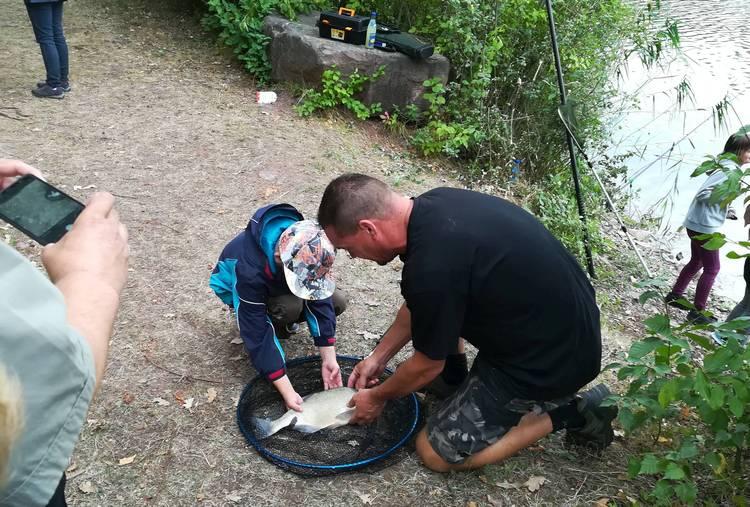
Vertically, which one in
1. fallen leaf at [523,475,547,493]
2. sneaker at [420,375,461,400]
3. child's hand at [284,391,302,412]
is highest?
child's hand at [284,391,302,412]

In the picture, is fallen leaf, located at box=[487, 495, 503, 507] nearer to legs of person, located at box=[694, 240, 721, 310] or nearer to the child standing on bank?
the child standing on bank

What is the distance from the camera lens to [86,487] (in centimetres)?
266

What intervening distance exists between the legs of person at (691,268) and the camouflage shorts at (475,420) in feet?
11.0

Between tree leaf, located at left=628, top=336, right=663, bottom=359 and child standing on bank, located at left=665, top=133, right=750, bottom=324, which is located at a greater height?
tree leaf, located at left=628, top=336, right=663, bottom=359

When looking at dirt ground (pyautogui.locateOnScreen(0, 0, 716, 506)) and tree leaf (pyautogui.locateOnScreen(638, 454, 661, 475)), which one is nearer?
tree leaf (pyautogui.locateOnScreen(638, 454, 661, 475))

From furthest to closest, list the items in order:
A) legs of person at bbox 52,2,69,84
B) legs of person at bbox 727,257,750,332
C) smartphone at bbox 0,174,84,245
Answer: legs of person at bbox 52,2,69,84 < legs of person at bbox 727,257,750,332 < smartphone at bbox 0,174,84,245

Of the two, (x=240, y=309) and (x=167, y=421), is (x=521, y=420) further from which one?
(x=167, y=421)

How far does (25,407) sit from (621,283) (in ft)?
Result: 19.3

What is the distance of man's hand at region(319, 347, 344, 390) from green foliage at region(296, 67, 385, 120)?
168 inches

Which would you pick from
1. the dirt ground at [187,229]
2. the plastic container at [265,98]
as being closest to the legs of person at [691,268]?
the dirt ground at [187,229]

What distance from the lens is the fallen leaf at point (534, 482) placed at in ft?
9.44

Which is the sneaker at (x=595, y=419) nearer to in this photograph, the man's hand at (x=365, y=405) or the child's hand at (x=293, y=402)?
the man's hand at (x=365, y=405)

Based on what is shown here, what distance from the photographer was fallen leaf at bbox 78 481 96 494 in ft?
8.69

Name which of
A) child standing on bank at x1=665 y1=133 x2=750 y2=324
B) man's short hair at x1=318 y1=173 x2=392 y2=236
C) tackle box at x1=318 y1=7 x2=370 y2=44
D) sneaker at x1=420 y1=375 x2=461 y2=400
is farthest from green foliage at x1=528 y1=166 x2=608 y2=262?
man's short hair at x1=318 y1=173 x2=392 y2=236
